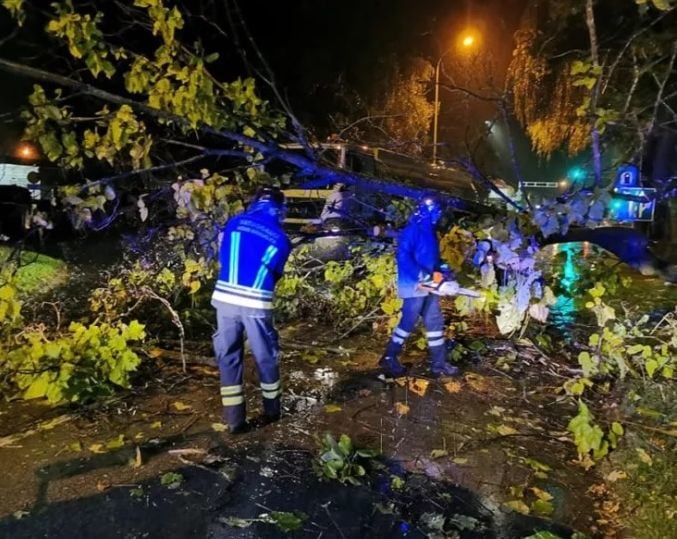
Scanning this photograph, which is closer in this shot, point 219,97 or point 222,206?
point 219,97

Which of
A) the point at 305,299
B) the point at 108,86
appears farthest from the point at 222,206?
the point at 108,86

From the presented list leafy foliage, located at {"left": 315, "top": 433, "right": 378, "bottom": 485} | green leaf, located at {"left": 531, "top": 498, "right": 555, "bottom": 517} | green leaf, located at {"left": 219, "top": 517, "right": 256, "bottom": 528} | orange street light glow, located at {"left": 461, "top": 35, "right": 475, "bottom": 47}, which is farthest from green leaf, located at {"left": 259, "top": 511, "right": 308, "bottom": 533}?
orange street light glow, located at {"left": 461, "top": 35, "right": 475, "bottom": 47}

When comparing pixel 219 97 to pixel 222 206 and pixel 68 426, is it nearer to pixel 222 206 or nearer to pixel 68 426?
pixel 222 206

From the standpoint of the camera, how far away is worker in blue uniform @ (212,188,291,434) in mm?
3746

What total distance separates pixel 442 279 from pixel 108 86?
7656 mm

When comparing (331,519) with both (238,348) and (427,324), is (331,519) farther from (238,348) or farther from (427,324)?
(427,324)

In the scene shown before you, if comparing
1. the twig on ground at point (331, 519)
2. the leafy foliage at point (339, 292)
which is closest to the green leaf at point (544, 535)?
the twig on ground at point (331, 519)

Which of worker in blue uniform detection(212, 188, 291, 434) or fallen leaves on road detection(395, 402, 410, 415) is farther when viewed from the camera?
fallen leaves on road detection(395, 402, 410, 415)

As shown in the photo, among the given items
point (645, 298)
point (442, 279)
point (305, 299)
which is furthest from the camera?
point (645, 298)

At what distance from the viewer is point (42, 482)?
317 cm

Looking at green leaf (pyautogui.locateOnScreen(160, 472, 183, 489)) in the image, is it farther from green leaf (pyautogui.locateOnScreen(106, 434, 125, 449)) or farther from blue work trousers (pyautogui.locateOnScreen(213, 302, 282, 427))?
blue work trousers (pyautogui.locateOnScreen(213, 302, 282, 427))

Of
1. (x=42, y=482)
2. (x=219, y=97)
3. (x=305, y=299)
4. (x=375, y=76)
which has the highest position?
(x=375, y=76)

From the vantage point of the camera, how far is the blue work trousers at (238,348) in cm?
379

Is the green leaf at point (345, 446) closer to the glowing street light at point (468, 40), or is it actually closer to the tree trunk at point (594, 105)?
the tree trunk at point (594, 105)
